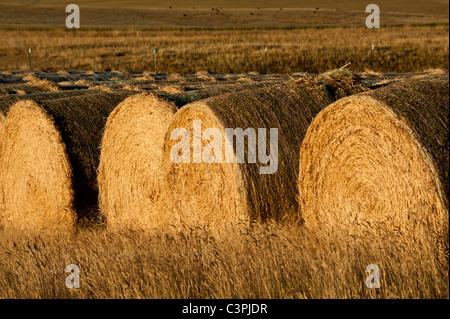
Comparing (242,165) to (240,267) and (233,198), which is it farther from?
(240,267)

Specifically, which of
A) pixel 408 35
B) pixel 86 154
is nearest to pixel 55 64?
pixel 408 35

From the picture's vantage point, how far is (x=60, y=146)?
9484 millimetres

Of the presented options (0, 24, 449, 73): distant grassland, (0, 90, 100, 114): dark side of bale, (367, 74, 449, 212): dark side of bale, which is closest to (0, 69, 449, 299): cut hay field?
(367, 74, 449, 212): dark side of bale

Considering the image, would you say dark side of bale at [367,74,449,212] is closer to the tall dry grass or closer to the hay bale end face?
the tall dry grass

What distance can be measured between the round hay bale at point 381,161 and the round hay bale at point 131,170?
2.43 metres

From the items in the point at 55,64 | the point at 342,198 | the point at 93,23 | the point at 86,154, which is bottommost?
the point at 342,198

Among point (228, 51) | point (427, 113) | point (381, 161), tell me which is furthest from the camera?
A: point (228, 51)

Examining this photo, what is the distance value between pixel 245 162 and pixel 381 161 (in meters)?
1.57

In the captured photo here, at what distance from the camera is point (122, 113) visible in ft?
31.1

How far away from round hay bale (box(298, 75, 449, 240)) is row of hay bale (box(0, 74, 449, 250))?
1cm

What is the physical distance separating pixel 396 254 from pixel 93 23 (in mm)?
72311

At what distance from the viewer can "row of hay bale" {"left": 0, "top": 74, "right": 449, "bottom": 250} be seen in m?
6.66

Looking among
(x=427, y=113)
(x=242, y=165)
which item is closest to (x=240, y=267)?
(x=242, y=165)

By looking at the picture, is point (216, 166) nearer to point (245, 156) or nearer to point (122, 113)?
point (245, 156)
